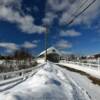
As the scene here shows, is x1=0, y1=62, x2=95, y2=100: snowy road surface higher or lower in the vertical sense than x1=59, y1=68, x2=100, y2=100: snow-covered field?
higher

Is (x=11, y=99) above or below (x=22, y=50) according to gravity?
below

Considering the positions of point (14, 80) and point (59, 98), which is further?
point (14, 80)

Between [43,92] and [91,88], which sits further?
[91,88]

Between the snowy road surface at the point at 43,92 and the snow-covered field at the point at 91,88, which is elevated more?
the snowy road surface at the point at 43,92

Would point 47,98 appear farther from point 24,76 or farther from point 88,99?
point 24,76

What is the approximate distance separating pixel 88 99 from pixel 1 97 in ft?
13.4

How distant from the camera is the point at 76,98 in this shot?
8469 millimetres

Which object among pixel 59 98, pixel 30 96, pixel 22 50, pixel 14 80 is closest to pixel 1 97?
pixel 30 96

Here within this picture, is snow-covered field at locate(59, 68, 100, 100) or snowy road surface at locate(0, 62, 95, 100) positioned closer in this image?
snowy road surface at locate(0, 62, 95, 100)

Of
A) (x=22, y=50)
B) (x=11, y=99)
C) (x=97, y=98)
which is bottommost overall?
(x=97, y=98)

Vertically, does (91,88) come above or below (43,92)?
below

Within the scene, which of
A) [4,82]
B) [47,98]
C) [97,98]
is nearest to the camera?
[47,98]

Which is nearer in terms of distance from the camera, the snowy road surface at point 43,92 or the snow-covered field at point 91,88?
the snowy road surface at point 43,92

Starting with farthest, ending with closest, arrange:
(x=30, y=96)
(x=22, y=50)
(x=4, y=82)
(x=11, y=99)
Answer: (x=22, y=50) < (x=4, y=82) < (x=30, y=96) < (x=11, y=99)
